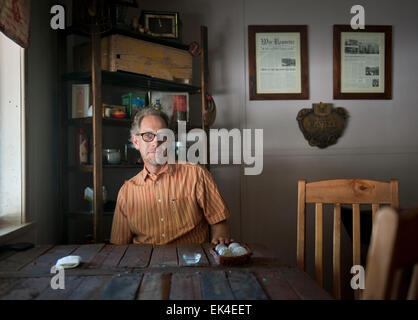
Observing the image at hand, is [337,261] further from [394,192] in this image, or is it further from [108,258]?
[108,258]

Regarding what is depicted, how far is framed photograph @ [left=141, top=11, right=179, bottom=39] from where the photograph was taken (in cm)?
245

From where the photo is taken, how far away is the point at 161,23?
2.49 meters

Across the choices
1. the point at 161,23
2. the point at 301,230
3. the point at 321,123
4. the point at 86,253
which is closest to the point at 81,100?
the point at 161,23

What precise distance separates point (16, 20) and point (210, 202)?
1.44m

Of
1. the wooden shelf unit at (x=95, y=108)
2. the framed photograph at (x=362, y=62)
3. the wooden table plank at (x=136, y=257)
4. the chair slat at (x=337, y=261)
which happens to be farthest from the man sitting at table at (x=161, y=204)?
the framed photograph at (x=362, y=62)

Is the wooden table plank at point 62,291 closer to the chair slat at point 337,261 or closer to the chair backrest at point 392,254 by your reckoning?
the chair backrest at point 392,254

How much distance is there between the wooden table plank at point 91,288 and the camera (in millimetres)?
956

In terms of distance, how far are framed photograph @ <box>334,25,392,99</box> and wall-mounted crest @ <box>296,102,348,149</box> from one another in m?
0.16

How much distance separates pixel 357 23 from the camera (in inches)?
115

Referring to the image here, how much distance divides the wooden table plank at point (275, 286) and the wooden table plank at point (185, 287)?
209mm
